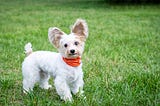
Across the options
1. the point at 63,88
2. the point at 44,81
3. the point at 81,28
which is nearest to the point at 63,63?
the point at 63,88

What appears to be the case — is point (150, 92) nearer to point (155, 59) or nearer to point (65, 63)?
point (65, 63)

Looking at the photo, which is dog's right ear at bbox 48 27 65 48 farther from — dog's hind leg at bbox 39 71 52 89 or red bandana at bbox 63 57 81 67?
dog's hind leg at bbox 39 71 52 89

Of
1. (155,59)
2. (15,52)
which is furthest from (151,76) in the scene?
(15,52)

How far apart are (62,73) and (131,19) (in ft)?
31.9

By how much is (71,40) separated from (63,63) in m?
0.35

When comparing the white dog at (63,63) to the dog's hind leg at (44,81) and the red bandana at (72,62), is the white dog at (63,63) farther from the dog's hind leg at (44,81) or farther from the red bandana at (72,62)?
the dog's hind leg at (44,81)

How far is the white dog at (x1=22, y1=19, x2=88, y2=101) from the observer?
14.2 feet

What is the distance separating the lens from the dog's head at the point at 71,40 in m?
4.29

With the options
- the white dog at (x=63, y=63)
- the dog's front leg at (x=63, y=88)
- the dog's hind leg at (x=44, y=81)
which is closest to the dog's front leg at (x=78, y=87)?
the white dog at (x=63, y=63)

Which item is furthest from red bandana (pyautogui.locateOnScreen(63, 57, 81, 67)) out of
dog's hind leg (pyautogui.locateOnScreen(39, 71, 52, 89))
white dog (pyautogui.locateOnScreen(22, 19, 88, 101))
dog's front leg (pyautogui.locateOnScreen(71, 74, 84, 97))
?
dog's hind leg (pyautogui.locateOnScreen(39, 71, 52, 89))

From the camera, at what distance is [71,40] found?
429cm

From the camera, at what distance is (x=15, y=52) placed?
746cm

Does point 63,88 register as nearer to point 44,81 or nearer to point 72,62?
point 72,62

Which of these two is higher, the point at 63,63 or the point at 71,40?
the point at 71,40
